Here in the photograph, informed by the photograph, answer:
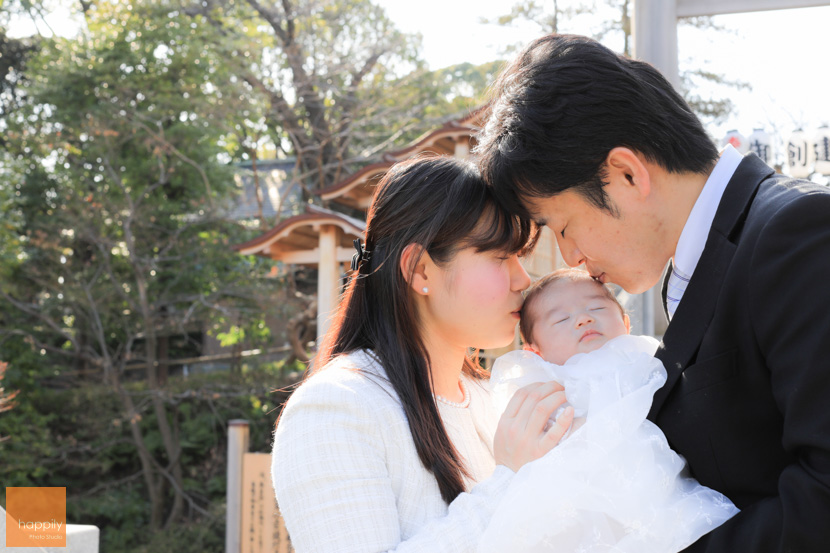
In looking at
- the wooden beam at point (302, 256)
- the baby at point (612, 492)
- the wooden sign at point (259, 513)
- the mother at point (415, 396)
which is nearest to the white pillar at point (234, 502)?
the wooden sign at point (259, 513)

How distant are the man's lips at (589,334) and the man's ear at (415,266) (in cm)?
56

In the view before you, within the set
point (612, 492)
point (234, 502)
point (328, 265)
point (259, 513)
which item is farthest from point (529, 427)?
point (328, 265)

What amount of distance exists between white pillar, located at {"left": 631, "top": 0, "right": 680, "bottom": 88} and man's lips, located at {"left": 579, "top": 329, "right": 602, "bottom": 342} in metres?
2.89

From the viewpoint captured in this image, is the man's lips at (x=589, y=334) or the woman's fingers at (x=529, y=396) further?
the man's lips at (x=589, y=334)

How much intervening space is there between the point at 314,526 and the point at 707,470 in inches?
37.3

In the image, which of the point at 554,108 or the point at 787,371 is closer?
the point at 787,371

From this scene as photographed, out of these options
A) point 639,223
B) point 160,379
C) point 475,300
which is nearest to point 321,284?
point 475,300

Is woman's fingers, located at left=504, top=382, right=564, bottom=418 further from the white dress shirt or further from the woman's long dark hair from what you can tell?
the white dress shirt

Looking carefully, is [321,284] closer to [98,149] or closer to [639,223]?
[639,223]

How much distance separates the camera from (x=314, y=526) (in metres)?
1.71

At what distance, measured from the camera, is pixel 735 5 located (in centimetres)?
438

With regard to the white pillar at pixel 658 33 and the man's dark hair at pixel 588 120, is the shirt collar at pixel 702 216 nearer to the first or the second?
the man's dark hair at pixel 588 120

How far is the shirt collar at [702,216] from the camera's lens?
1718 mm

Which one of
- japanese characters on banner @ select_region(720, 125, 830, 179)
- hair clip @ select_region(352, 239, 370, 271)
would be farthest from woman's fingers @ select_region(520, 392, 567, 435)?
japanese characters on banner @ select_region(720, 125, 830, 179)
